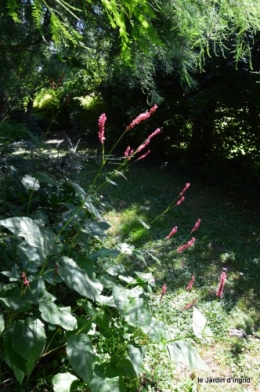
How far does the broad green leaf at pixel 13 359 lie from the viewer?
4.83ft

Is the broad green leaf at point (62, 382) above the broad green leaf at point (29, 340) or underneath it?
underneath

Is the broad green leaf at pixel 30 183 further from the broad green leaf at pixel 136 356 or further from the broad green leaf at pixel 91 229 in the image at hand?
the broad green leaf at pixel 136 356

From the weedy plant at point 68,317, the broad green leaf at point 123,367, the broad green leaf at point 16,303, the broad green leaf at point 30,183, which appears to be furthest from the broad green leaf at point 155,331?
the broad green leaf at point 30,183

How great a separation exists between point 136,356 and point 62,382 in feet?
1.23

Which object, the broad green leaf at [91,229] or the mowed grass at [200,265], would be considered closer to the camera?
the broad green leaf at [91,229]

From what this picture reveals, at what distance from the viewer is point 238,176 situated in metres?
6.35

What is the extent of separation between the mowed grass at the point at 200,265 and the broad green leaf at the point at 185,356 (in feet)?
0.44

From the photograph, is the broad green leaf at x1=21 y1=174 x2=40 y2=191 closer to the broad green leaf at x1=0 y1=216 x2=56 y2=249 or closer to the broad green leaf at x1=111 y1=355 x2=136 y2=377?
the broad green leaf at x1=0 y1=216 x2=56 y2=249

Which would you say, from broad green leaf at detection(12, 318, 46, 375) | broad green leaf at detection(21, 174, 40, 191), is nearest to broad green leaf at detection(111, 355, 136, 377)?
broad green leaf at detection(12, 318, 46, 375)

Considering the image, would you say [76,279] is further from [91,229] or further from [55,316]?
[91,229]

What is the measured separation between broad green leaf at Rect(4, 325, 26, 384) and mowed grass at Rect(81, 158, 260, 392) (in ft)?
2.29

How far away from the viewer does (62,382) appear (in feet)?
5.66

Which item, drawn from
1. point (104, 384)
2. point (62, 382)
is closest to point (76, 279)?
point (104, 384)

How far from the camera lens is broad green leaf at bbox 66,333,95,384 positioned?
1458 mm
